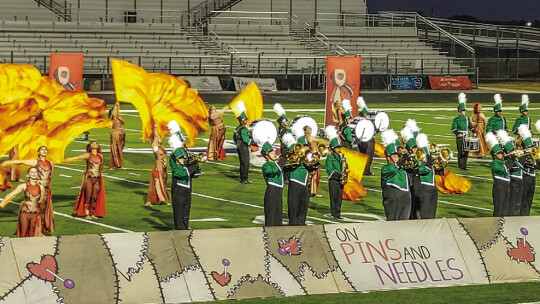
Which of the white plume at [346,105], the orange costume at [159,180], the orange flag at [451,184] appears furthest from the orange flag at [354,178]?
the orange costume at [159,180]

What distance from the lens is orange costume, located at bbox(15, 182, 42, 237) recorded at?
53.7 feet

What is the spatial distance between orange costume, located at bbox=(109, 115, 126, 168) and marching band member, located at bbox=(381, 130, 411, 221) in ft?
27.4

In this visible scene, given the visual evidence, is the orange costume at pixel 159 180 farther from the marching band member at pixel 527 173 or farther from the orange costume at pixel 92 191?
the marching band member at pixel 527 173

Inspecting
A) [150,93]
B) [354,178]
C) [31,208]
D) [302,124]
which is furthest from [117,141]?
[31,208]

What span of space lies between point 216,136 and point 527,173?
8.84 m

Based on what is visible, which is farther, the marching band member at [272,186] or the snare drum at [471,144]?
the snare drum at [471,144]

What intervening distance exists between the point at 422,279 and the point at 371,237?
0.81 m

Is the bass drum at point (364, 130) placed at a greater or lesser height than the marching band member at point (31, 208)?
greater

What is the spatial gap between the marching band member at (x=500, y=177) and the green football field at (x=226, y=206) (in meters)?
1.69

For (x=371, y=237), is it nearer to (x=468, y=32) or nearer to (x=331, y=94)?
(x=331, y=94)

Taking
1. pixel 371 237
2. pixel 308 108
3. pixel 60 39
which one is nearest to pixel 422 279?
pixel 371 237

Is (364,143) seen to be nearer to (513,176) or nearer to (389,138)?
(513,176)

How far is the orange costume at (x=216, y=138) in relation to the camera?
25344 millimetres

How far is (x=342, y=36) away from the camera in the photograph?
56875mm
